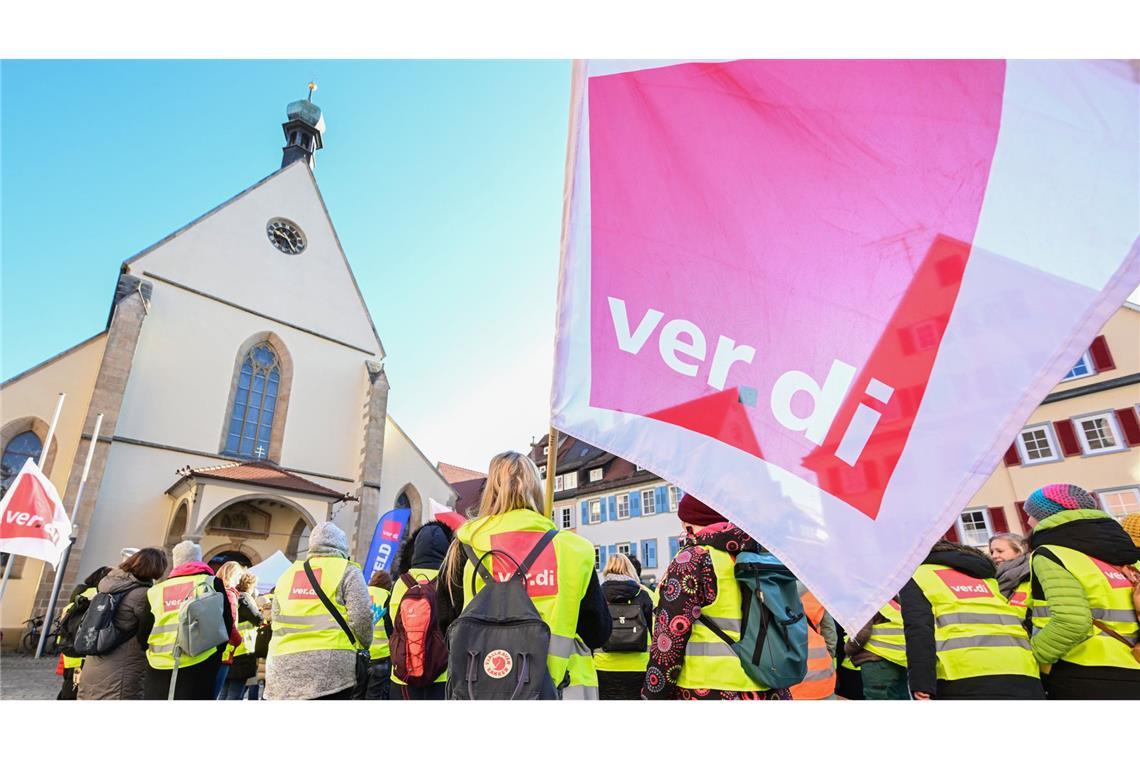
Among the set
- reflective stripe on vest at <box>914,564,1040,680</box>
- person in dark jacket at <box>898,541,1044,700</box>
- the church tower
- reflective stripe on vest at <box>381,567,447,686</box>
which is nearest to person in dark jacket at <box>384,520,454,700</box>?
reflective stripe on vest at <box>381,567,447,686</box>

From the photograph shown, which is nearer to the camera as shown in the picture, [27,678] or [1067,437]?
[27,678]

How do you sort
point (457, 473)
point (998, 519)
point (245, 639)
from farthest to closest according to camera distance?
point (457, 473) → point (998, 519) → point (245, 639)

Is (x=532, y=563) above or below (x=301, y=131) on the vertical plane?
below

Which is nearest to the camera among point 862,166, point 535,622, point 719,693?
point 862,166

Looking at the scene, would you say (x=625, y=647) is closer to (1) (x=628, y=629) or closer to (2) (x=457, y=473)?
(1) (x=628, y=629)

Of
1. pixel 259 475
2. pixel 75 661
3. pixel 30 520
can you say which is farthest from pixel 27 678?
Answer: pixel 75 661

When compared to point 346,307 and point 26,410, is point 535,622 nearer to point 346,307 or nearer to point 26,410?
point 26,410

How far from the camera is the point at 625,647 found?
177 inches

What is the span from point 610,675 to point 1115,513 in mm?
20599

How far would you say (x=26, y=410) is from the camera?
664 inches

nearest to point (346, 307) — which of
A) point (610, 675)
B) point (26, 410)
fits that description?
point (26, 410)

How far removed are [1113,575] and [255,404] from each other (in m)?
21.9

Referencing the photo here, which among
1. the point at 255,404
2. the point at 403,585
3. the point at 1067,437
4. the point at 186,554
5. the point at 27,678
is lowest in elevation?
the point at 27,678

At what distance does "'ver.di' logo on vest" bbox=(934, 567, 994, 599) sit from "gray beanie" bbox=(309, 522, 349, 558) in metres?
3.49
